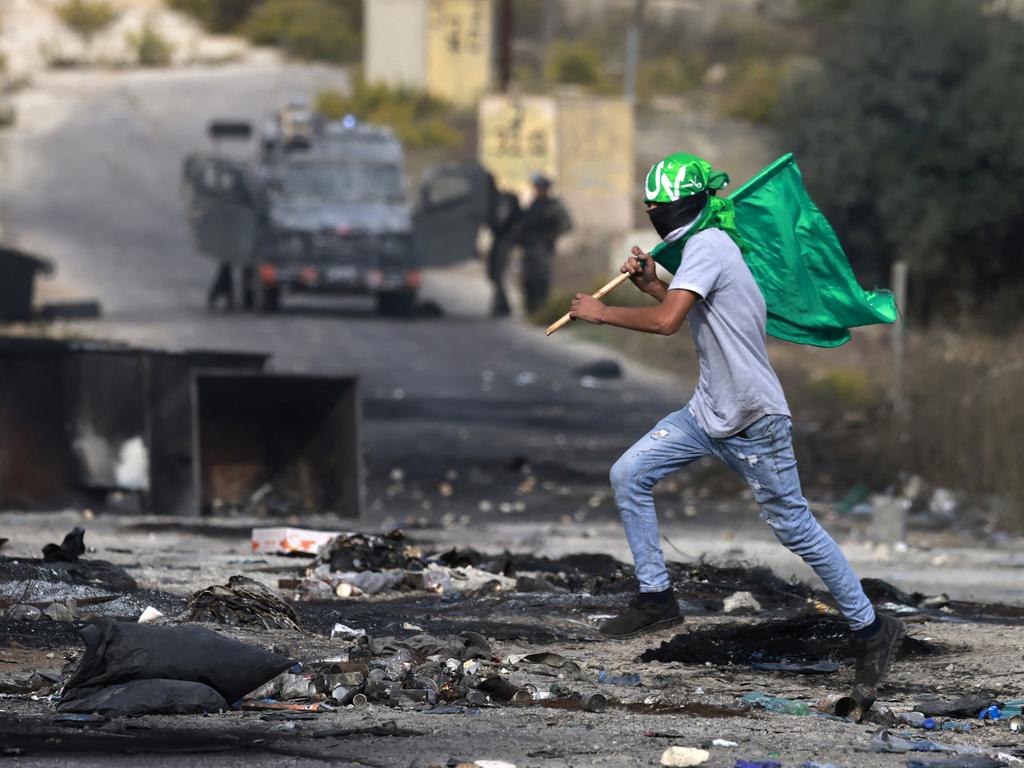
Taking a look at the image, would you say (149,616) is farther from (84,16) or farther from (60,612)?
(84,16)

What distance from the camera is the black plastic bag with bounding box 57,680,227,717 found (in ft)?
19.3

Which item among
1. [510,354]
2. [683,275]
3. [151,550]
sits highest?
[683,275]

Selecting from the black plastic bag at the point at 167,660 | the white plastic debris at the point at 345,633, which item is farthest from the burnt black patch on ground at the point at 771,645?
the black plastic bag at the point at 167,660

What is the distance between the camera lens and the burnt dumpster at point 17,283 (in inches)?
973

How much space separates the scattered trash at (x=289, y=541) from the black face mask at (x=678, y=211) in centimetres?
341

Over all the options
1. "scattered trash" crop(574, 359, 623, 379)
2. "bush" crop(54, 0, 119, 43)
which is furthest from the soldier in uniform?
"bush" crop(54, 0, 119, 43)

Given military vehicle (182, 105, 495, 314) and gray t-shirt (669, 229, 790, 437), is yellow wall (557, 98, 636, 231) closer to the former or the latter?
military vehicle (182, 105, 495, 314)

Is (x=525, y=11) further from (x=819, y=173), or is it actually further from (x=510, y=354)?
(x=510, y=354)

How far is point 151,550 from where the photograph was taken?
10.3 meters

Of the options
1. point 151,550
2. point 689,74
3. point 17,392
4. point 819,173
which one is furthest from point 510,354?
point 689,74

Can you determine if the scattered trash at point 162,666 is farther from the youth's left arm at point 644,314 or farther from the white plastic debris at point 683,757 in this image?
the youth's left arm at point 644,314

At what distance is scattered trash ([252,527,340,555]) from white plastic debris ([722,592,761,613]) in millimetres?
2272

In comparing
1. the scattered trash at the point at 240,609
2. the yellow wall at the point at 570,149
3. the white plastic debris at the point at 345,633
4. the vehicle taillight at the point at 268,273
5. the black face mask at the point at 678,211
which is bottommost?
the vehicle taillight at the point at 268,273

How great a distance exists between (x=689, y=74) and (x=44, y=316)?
3417 cm
